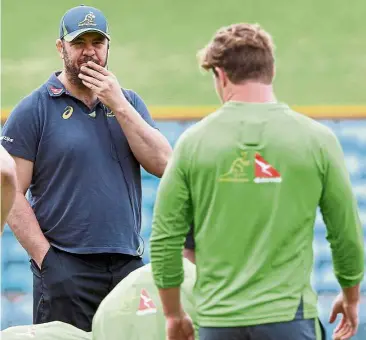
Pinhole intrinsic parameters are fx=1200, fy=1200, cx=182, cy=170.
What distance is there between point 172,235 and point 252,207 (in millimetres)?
260

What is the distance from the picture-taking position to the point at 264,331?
347 centimetres

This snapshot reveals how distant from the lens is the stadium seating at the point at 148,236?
853cm

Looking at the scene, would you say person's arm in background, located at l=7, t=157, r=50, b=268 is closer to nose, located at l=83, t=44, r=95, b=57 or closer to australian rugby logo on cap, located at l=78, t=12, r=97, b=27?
nose, located at l=83, t=44, r=95, b=57

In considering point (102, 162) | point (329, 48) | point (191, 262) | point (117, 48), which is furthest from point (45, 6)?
point (191, 262)

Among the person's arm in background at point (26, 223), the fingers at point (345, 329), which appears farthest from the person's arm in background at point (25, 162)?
the fingers at point (345, 329)

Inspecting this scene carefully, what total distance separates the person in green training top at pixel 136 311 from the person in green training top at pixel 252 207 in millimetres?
526

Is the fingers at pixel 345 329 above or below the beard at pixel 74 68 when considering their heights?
below

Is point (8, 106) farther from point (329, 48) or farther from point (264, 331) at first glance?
point (264, 331)

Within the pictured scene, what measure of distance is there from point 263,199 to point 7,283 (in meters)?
5.50

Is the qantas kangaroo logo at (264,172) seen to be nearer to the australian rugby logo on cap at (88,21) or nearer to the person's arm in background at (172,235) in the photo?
the person's arm in background at (172,235)

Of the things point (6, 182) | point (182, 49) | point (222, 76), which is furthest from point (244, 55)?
point (182, 49)

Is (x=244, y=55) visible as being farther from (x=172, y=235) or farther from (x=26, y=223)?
(x=26, y=223)

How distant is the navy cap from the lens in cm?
497

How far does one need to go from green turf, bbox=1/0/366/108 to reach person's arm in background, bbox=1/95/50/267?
420 centimetres
